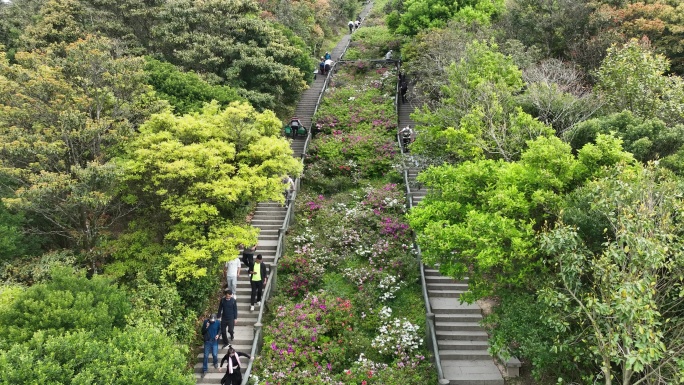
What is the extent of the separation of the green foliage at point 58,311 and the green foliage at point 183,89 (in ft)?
37.7

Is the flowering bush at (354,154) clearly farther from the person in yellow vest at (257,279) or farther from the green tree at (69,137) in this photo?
the green tree at (69,137)

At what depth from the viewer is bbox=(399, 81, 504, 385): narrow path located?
41.4 feet

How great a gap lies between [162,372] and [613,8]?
28.1 m

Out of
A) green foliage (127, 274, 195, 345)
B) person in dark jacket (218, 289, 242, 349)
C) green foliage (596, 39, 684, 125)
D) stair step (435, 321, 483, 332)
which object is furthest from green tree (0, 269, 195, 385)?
green foliage (596, 39, 684, 125)

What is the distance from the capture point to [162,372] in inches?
339

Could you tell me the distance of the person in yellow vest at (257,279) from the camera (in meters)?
14.0

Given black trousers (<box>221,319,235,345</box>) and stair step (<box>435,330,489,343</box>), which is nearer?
black trousers (<box>221,319,235,345</box>)

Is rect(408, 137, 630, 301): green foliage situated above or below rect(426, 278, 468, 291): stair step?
above

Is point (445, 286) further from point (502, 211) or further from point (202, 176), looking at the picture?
point (202, 176)

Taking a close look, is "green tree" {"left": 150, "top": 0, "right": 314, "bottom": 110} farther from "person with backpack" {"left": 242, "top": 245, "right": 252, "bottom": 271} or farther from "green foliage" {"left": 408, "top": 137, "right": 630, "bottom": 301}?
"green foliage" {"left": 408, "top": 137, "right": 630, "bottom": 301}

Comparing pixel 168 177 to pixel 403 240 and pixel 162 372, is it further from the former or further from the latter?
pixel 403 240

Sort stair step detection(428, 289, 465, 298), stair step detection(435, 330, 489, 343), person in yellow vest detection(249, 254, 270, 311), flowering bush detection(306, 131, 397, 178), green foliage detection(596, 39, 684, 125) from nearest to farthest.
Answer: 1. stair step detection(435, 330, 489, 343)
2. person in yellow vest detection(249, 254, 270, 311)
3. green foliage detection(596, 39, 684, 125)
4. stair step detection(428, 289, 465, 298)
5. flowering bush detection(306, 131, 397, 178)

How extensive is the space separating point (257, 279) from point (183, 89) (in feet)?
37.0

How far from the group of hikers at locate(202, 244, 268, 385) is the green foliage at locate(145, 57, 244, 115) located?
8.99m
